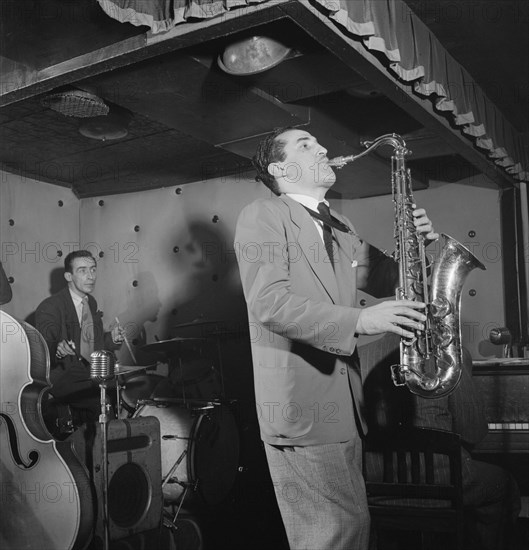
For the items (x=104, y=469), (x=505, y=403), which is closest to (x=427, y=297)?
(x=505, y=403)

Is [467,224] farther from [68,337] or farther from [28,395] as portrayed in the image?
[28,395]

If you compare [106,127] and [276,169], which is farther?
[106,127]

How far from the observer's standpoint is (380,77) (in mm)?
3260

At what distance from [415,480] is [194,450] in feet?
6.94

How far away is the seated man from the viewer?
5.14 metres

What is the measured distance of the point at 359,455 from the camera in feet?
7.26

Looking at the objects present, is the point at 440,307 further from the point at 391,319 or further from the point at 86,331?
the point at 86,331

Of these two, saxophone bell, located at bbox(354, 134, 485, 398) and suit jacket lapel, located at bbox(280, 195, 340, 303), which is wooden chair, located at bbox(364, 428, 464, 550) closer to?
saxophone bell, located at bbox(354, 134, 485, 398)

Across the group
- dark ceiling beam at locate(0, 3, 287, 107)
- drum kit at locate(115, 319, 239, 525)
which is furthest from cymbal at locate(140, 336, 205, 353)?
dark ceiling beam at locate(0, 3, 287, 107)

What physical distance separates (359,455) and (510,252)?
3.78 meters

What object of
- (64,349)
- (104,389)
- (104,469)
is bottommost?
(104,469)

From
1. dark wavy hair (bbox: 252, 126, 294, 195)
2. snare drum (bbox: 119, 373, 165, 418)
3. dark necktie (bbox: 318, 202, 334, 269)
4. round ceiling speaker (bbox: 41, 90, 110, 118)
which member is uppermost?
round ceiling speaker (bbox: 41, 90, 110, 118)

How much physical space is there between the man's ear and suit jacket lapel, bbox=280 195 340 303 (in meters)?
0.18

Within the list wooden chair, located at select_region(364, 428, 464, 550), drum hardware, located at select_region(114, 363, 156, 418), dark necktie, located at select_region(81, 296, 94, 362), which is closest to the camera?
wooden chair, located at select_region(364, 428, 464, 550)
